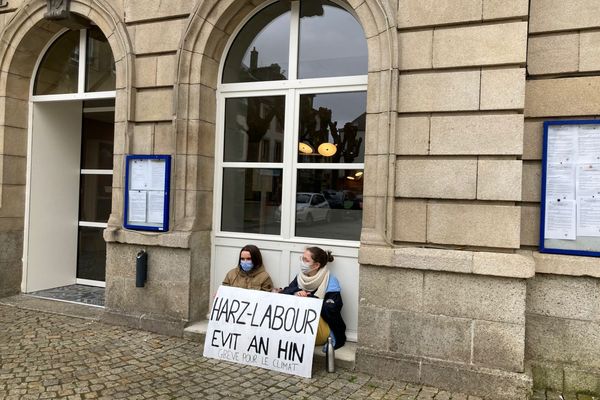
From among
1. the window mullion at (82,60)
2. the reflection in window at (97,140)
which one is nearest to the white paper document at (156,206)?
the window mullion at (82,60)

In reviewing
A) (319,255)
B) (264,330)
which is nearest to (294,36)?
(319,255)

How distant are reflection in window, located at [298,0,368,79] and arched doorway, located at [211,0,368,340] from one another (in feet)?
0.04

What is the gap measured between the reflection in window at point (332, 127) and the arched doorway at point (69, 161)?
3126 mm

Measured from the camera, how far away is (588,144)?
4.41m

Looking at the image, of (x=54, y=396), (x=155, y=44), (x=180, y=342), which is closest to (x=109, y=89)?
(x=155, y=44)

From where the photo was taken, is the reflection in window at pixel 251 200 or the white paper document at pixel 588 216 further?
the reflection in window at pixel 251 200

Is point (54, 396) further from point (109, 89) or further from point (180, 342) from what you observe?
point (109, 89)

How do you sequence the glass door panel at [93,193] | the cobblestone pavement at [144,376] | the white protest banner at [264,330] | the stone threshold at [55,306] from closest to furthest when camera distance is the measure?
the cobblestone pavement at [144,376], the white protest banner at [264,330], the stone threshold at [55,306], the glass door panel at [93,193]

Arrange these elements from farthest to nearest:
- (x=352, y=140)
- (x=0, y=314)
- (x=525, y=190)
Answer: (x=0, y=314), (x=352, y=140), (x=525, y=190)

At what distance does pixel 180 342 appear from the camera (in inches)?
217

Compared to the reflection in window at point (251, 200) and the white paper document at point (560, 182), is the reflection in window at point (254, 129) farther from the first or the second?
the white paper document at point (560, 182)

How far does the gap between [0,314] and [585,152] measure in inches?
292

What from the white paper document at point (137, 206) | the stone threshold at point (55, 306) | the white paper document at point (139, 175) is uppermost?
the white paper document at point (139, 175)

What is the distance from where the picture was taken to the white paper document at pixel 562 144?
14.7 ft
